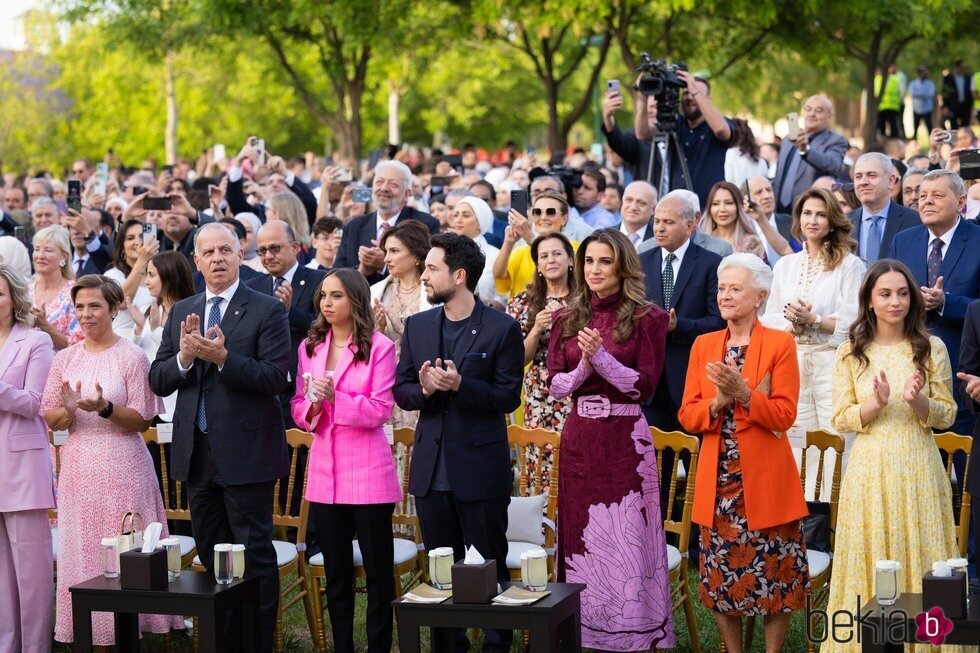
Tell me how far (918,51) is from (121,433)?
28.0m

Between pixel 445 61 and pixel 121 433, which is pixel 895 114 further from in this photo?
pixel 121 433

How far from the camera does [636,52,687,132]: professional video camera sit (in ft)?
31.9

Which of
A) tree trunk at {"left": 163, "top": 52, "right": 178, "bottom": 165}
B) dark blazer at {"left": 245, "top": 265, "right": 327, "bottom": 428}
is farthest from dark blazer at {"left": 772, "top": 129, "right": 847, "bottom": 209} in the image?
tree trunk at {"left": 163, "top": 52, "right": 178, "bottom": 165}

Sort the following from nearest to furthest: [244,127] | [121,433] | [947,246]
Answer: [121,433]
[947,246]
[244,127]

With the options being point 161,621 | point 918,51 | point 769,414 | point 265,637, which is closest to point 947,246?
point 769,414

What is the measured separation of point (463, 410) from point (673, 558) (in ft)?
4.27

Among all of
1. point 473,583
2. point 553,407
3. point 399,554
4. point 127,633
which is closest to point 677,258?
point 553,407

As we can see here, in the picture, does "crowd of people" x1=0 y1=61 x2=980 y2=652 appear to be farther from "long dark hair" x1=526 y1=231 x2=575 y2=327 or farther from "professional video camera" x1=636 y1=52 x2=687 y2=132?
"professional video camera" x1=636 y1=52 x2=687 y2=132

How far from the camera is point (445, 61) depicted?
41062 mm

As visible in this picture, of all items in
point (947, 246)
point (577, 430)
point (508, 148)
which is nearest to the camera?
point (577, 430)

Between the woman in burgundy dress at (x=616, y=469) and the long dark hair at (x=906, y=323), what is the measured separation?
0.89 meters

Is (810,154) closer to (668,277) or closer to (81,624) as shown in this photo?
(668,277)

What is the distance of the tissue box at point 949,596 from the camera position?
4.92 meters

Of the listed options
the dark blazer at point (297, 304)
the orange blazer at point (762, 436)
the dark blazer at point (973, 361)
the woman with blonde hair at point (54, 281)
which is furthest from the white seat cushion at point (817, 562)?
the woman with blonde hair at point (54, 281)
